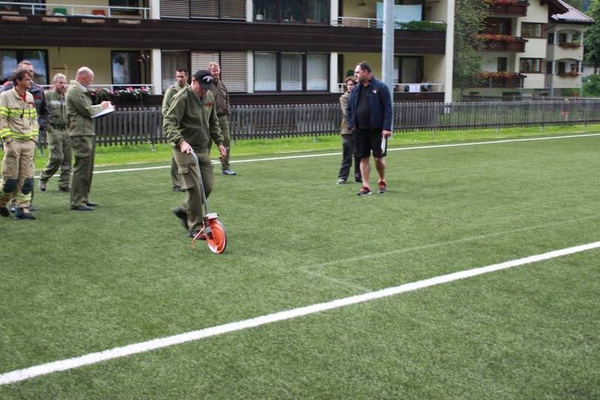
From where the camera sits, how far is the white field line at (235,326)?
15.5 feet

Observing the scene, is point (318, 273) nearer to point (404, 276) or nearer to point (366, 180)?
point (404, 276)

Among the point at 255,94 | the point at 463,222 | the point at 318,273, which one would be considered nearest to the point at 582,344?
the point at 318,273

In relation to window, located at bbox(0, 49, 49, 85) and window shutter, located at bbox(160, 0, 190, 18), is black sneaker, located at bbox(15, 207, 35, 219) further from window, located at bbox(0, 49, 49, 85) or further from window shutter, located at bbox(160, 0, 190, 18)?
window shutter, located at bbox(160, 0, 190, 18)

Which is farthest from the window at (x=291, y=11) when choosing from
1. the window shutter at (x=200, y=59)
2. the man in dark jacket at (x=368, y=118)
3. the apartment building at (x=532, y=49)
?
the man in dark jacket at (x=368, y=118)

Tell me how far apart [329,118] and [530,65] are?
45441mm

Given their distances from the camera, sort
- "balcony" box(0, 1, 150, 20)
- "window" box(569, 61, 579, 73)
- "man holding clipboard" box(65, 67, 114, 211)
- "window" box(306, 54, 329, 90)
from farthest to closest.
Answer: "window" box(569, 61, 579, 73) < "window" box(306, 54, 329, 90) < "balcony" box(0, 1, 150, 20) < "man holding clipboard" box(65, 67, 114, 211)

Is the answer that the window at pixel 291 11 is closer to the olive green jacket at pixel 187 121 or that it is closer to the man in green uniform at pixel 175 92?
the man in green uniform at pixel 175 92

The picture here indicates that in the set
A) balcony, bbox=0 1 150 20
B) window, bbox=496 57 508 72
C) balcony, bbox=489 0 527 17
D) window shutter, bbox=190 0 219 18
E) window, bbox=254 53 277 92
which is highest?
balcony, bbox=489 0 527 17

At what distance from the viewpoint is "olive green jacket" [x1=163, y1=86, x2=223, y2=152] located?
827 cm

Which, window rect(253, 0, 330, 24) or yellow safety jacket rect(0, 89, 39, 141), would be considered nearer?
yellow safety jacket rect(0, 89, 39, 141)

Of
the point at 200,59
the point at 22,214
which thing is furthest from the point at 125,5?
the point at 22,214

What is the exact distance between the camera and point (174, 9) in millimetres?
31938

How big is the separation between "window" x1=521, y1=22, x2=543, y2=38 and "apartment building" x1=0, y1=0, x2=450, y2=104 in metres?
24.9

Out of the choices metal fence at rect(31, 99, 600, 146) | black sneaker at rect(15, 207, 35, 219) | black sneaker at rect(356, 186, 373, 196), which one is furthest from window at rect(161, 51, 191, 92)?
black sneaker at rect(15, 207, 35, 219)
